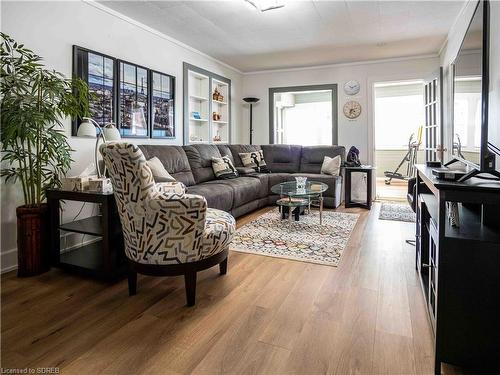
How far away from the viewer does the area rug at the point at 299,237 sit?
2784 mm

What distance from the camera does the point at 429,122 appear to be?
4609 mm

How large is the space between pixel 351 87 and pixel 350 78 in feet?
0.53

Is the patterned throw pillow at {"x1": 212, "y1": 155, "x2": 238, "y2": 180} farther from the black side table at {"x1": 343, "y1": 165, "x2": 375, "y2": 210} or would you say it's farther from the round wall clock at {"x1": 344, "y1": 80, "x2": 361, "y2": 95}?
the round wall clock at {"x1": 344, "y1": 80, "x2": 361, "y2": 95}

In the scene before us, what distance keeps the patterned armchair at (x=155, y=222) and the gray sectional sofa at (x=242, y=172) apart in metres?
1.32

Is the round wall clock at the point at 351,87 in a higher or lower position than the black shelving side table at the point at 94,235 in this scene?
higher

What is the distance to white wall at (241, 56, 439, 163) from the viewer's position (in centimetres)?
530

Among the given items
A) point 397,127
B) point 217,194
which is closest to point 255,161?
point 217,194

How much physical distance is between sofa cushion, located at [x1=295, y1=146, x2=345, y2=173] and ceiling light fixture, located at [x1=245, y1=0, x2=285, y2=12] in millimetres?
2743

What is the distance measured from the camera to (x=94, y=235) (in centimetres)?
222

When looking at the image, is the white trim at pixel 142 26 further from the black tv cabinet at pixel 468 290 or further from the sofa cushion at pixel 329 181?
the black tv cabinet at pixel 468 290

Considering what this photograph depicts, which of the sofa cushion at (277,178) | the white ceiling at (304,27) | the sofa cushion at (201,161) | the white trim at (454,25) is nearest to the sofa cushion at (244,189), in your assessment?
the sofa cushion at (201,161)

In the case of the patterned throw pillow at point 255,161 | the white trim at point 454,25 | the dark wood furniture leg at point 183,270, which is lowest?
the dark wood furniture leg at point 183,270

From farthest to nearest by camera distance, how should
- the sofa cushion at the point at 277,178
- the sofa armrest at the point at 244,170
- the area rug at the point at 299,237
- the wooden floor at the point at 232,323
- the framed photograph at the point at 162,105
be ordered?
the sofa cushion at the point at 277,178
the sofa armrest at the point at 244,170
the framed photograph at the point at 162,105
the area rug at the point at 299,237
the wooden floor at the point at 232,323

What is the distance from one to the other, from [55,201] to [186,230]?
4.23 feet
